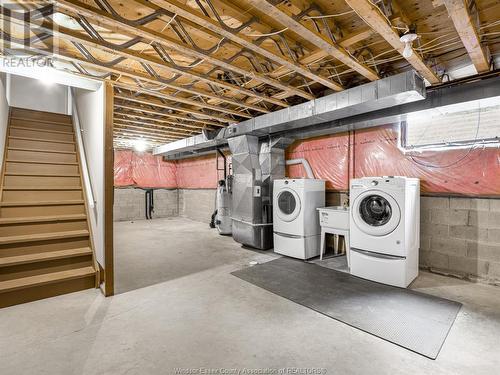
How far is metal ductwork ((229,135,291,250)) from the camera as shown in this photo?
4679mm

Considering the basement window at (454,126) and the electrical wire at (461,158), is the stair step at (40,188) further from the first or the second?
the electrical wire at (461,158)

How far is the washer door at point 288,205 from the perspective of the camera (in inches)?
159

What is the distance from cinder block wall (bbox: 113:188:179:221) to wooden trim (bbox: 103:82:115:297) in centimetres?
585

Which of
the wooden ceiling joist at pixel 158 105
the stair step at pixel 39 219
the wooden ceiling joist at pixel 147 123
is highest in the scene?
the wooden ceiling joist at pixel 147 123

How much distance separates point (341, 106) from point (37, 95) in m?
6.28

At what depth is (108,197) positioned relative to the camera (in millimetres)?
2775

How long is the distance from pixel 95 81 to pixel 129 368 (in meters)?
2.83

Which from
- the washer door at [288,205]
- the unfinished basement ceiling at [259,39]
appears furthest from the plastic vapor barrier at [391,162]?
the unfinished basement ceiling at [259,39]

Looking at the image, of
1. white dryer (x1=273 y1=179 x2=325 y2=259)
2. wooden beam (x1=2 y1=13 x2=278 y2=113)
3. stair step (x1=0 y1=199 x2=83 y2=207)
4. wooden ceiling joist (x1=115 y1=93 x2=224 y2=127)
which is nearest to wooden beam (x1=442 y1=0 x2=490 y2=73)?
wooden beam (x1=2 y1=13 x2=278 y2=113)

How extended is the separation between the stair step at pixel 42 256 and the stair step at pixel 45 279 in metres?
0.16

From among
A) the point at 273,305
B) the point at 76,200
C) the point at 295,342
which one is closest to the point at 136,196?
the point at 76,200

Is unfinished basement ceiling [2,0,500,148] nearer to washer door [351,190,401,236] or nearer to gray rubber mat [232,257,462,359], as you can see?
washer door [351,190,401,236]

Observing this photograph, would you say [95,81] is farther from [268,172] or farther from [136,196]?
[136,196]
